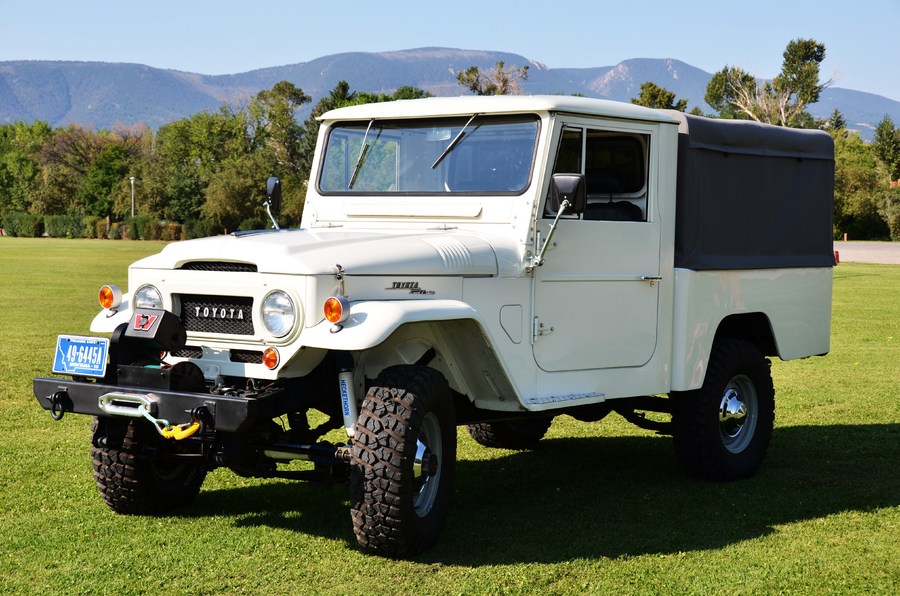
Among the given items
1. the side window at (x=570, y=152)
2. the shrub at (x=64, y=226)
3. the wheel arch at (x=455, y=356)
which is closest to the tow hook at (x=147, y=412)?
the wheel arch at (x=455, y=356)

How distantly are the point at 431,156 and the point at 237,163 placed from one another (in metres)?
92.0

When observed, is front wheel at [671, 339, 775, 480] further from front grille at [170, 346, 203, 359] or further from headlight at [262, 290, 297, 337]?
front grille at [170, 346, 203, 359]

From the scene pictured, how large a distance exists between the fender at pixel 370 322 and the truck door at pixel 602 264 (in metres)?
1.08

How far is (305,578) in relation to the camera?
18.1ft

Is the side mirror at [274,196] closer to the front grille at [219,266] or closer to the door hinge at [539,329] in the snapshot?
the front grille at [219,266]

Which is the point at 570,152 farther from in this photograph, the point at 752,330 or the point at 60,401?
the point at 60,401

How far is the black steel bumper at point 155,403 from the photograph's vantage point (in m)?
5.35

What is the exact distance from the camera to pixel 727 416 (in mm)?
8078

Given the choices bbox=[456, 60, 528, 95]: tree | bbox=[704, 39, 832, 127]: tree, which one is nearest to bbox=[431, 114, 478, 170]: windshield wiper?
bbox=[456, 60, 528, 95]: tree

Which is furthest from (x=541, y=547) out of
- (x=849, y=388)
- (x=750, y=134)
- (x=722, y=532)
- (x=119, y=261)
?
(x=119, y=261)

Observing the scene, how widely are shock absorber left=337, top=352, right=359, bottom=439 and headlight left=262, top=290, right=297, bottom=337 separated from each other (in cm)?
37

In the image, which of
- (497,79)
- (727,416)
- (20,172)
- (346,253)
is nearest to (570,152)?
(346,253)

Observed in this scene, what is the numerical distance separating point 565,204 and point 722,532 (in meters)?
2.18

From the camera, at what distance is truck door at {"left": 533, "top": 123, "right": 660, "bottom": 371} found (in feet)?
22.0
